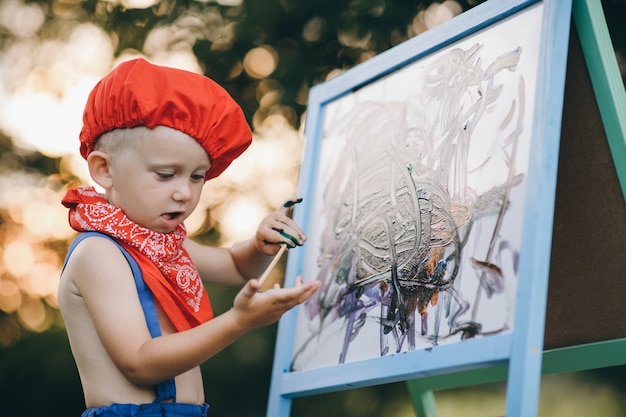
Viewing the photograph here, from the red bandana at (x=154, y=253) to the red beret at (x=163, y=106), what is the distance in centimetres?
14

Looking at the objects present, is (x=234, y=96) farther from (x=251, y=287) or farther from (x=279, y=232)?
(x=251, y=287)

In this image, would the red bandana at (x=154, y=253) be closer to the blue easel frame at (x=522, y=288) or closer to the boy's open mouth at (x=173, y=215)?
the boy's open mouth at (x=173, y=215)

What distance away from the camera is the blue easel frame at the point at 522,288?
51.7 inches

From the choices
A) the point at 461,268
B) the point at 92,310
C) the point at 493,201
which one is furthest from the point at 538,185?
the point at 92,310

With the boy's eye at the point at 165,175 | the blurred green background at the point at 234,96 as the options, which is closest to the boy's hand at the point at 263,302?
the boy's eye at the point at 165,175

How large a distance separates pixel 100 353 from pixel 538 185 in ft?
3.00

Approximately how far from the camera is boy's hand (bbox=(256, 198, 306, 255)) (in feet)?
5.97

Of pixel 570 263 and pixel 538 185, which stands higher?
pixel 570 263

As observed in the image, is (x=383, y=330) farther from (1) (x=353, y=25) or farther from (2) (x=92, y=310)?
(1) (x=353, y=25)

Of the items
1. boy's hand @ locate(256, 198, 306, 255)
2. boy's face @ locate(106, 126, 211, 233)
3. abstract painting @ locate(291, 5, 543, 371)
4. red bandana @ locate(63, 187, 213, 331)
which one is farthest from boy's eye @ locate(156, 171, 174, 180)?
abstract painting @ locate(291, 5, 543, 371)

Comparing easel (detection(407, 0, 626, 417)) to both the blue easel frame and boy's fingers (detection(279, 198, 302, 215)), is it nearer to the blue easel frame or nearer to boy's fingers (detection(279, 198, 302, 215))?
the blue easel frame

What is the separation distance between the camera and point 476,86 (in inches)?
66.6

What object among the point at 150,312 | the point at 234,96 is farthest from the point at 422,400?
the point at 234,96

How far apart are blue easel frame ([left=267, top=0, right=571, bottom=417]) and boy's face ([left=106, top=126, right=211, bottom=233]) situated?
505 mm
